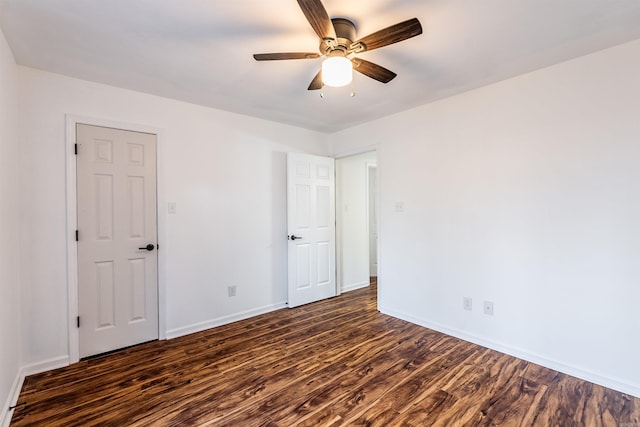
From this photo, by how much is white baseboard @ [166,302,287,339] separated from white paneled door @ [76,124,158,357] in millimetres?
189

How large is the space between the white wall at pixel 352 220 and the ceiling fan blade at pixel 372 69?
2347mm

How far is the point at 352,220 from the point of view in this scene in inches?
187

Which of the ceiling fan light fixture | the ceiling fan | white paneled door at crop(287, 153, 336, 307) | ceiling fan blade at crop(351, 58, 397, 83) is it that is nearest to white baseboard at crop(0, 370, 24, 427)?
white paneled door at crop(287, 153, 336, 307)

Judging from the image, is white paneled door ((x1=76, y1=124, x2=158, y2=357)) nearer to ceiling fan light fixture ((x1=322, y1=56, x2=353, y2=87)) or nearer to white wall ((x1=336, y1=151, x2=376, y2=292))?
ceiling fan light fixture ((x1=322, y1=56, x2=353, y2=87))

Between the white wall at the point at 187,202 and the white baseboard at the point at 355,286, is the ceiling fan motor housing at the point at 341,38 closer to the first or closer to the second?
the white wall at the point at 187,202

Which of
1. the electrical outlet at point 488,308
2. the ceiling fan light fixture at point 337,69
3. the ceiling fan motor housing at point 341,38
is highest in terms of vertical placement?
the ceiling fan motor housing at point 341,38

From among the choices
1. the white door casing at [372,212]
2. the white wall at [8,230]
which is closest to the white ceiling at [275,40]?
the white wall at [8,230]

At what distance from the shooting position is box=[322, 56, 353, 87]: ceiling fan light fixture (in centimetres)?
179

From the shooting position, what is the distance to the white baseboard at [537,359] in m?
2.09

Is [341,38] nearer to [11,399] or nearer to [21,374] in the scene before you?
[11,399]

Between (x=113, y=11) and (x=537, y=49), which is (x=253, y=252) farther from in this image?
(x=537, y=49)

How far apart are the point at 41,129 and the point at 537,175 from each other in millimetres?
4066

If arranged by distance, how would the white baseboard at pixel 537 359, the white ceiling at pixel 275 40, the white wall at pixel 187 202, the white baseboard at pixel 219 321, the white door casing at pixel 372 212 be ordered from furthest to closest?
1. the white door casing at pixel 372 212
2. the white baseboard at pixel 219 321
3. the white wall at pixel 187 202
4. the white baseboard at pixel 537 359
5. the white ceiling at pixel 275 40

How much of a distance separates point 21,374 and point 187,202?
1.81 metres
